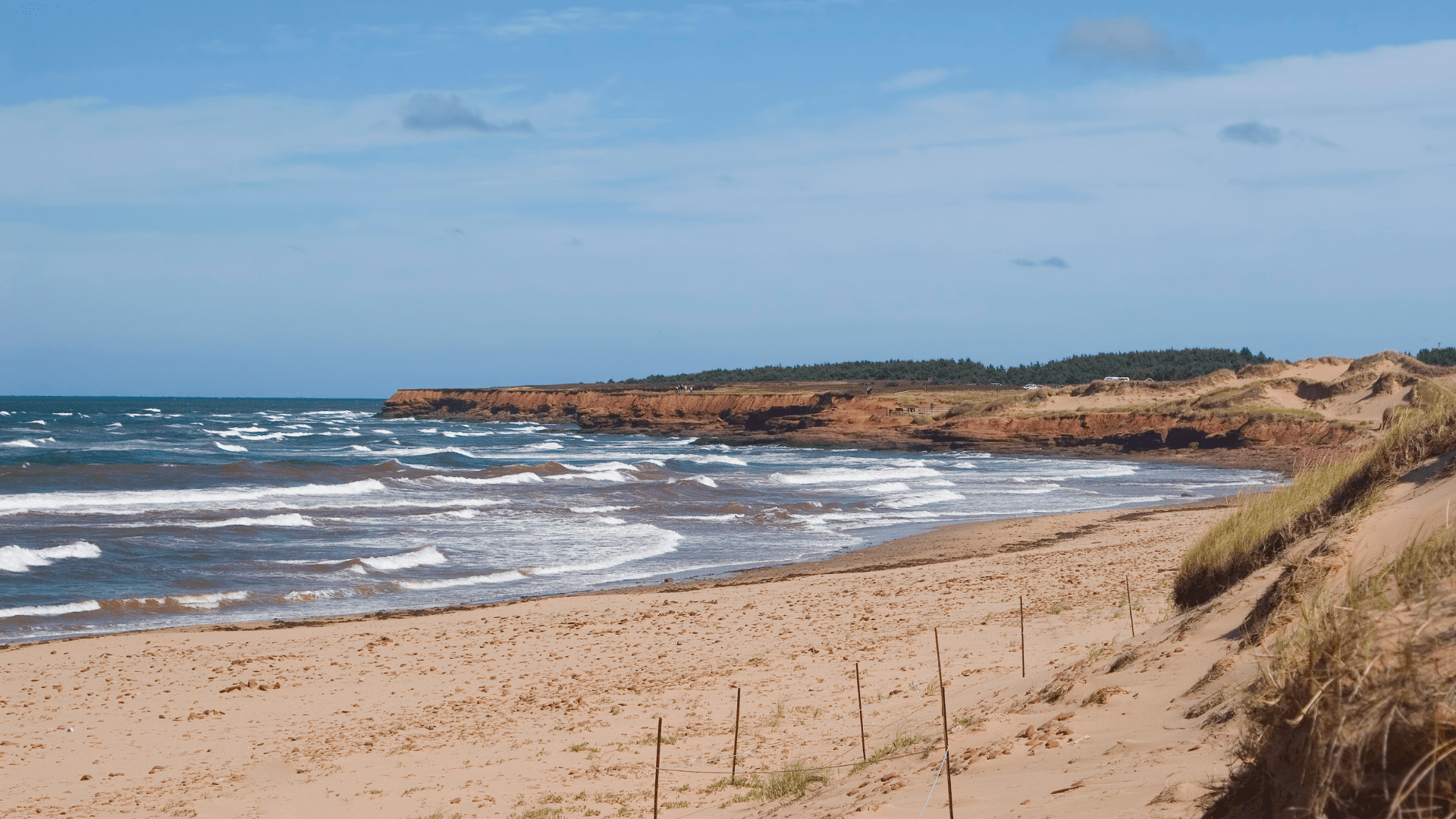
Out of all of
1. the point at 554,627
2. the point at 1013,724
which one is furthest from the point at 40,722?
the point at 1013,724

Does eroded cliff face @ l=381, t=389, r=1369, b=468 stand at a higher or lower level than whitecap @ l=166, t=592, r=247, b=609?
higher

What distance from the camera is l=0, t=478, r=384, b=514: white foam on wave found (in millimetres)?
29969

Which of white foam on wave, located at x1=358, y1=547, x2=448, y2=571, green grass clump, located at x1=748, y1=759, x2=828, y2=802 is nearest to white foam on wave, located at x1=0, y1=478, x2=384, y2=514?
white foam on wave, located at x1=358, y1=547, x2=448, y2=571

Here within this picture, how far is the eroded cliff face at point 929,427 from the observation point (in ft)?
176

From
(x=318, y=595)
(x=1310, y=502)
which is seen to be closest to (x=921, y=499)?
(x=318, y=595)

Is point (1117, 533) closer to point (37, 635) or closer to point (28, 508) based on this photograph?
point (37, 635)

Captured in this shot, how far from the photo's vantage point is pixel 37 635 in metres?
15.9

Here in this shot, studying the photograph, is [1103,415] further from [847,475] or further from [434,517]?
[434,517]

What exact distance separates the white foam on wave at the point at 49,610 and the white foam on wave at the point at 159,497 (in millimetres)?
12684

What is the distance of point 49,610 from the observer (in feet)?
57.7

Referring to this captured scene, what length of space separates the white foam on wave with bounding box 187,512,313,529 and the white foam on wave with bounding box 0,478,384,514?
13.3ft

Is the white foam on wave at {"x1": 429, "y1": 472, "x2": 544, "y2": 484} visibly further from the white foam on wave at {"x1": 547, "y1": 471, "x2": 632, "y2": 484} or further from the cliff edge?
the cliff edge

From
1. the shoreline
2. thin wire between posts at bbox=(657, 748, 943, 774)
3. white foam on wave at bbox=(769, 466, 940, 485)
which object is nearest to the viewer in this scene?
thin wire between posts at bbox=(657, 748, 943, 774)

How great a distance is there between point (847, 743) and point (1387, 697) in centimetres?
597
